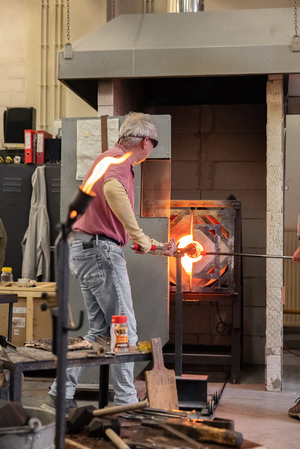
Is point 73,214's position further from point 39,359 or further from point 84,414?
point 39,359

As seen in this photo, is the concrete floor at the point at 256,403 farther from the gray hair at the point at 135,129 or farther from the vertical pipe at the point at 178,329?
the gray hair at the point at 135,129

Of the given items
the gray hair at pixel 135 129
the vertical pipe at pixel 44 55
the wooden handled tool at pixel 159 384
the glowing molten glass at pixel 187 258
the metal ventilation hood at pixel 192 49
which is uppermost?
the vertical pipe at pixel 44 55

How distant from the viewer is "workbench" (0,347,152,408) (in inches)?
109

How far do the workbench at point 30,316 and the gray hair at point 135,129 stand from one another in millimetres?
1958

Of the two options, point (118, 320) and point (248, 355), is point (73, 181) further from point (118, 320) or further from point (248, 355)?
point (248, 355)

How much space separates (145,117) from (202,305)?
3061 mm

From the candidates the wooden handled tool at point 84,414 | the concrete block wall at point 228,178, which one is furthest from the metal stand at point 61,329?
the concrete block wall at point 228,178

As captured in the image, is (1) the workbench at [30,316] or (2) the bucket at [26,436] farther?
(1) the workbench at [30,316]

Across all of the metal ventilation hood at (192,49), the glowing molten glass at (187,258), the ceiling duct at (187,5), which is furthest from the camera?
the ceiling duct at (187,5)

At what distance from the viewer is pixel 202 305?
643cm

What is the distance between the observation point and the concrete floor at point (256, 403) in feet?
12.5

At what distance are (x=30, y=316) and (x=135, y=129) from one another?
2.30m

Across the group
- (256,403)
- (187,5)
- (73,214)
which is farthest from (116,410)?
(187,5)

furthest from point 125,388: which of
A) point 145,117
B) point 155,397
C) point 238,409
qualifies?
point 145,117
